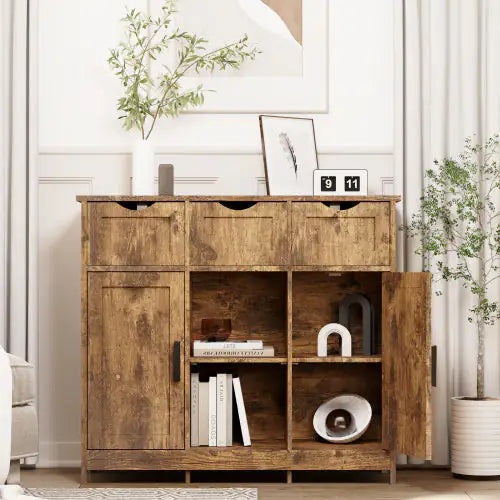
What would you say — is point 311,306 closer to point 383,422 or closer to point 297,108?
point 383,422

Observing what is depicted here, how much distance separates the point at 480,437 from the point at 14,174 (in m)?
2.31

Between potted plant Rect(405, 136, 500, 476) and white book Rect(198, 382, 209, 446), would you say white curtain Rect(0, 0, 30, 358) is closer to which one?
white book Rect(198, 382, 209, 446)

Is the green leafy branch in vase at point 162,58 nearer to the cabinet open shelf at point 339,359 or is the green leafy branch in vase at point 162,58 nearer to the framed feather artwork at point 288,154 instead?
the framed feather artwork at point 288,154

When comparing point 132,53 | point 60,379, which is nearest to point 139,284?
point 60,379

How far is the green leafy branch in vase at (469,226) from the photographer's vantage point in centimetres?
327

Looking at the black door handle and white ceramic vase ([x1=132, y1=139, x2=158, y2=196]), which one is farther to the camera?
Answer: white ceramic vase ([x1=132, y1=139, x2=158, y2=196])

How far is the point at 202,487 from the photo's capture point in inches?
120

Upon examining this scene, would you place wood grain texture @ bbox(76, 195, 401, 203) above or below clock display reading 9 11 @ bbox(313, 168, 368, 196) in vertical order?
below

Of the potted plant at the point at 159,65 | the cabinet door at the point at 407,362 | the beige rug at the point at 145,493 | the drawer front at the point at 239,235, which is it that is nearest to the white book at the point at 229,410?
the beige rug at the point at 145,493

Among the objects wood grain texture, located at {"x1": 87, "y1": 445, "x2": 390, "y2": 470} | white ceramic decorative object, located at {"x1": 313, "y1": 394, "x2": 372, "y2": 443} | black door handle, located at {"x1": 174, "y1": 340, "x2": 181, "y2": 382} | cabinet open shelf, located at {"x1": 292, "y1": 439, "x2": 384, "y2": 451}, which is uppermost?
black door handle, located at {"x1": 174, "y1": 340, "x2": 181, "y2": 382}

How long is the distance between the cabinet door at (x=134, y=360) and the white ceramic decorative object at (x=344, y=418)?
628 mm

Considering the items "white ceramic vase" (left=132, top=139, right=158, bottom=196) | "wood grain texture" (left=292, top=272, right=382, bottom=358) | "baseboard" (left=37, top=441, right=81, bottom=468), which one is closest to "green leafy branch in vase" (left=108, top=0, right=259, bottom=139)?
"white ceramic vase" (left=132, top=139, right=158, bottom=196)

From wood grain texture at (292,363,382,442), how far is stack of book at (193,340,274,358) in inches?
13.5

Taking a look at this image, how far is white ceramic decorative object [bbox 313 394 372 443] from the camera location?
3205 millimetres
